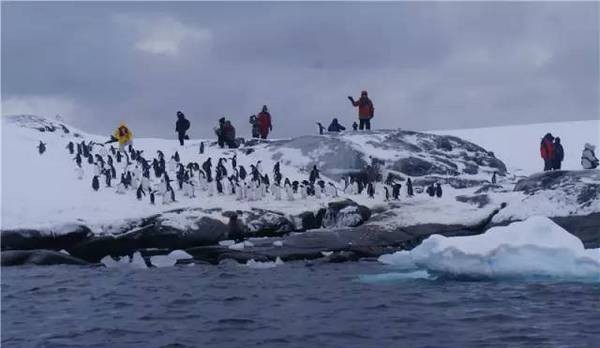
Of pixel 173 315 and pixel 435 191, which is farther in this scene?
pixel 435 191

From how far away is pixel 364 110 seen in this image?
2995 centimetres

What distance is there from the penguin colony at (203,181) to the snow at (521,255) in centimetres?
978

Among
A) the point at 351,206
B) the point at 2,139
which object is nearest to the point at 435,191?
the point at 351,206

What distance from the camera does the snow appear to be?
13.7 m

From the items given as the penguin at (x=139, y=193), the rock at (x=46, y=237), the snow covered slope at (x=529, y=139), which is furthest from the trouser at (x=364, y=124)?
the rock at (x=46, y=237)

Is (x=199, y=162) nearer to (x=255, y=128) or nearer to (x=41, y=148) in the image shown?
(x=41, y=148)

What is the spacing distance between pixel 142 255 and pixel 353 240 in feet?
16.7

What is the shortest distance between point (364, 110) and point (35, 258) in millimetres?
15302

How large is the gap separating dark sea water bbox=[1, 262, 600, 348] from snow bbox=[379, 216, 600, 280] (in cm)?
27

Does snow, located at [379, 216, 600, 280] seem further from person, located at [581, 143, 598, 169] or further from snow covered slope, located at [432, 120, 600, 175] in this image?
snow covered slope, located at [432, 120, 600, 175]

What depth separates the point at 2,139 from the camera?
89.9 ft

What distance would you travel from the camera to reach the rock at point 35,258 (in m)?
17.5

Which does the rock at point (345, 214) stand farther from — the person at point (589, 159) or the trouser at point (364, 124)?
the trouser at point (364, 124)

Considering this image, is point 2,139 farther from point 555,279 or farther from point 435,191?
point 555,279
